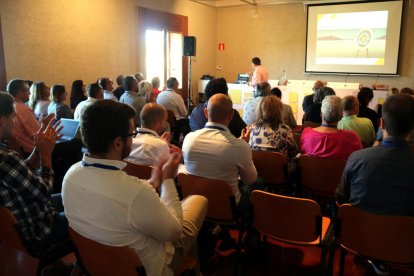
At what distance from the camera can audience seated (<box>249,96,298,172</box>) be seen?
9.86 ft

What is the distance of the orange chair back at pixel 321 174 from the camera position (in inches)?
105

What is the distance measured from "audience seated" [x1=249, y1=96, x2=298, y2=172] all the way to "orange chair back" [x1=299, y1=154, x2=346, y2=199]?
27cm

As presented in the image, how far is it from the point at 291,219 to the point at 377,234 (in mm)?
441

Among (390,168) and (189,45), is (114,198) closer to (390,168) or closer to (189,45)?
(390,168)

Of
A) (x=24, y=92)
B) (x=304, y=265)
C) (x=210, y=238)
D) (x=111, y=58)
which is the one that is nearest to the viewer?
(x=304, y=265)

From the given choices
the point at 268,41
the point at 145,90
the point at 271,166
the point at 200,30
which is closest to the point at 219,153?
the point at 271,166

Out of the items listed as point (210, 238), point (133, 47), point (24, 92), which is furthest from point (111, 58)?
point (210, 238)

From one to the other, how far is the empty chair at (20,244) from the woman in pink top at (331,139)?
193cm

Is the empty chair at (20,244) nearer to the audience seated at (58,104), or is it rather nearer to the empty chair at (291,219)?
the empty chair at (291,219)

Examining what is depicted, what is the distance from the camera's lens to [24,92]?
3.97 metres

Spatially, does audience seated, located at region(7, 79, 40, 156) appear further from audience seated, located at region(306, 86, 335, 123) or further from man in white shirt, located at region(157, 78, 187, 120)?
audience seated, located at region(306, 86, 335, 123)

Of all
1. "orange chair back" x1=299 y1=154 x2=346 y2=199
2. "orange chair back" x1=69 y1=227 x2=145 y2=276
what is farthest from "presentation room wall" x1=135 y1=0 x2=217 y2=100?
"orange chair back" x1=69 y1=227 x2=145 y2=276

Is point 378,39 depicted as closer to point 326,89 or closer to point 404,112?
point 326,89

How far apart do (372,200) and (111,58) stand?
618cm
